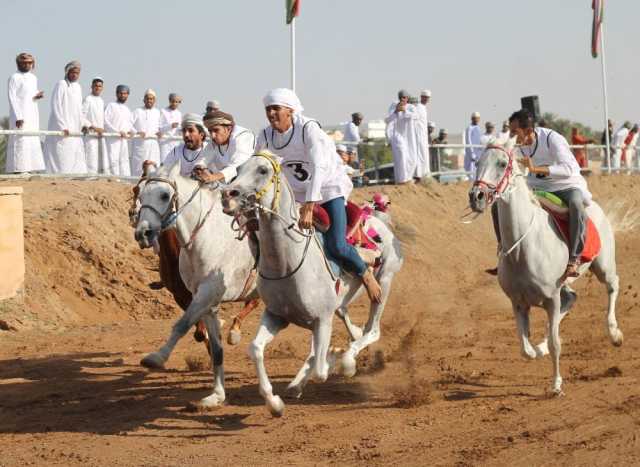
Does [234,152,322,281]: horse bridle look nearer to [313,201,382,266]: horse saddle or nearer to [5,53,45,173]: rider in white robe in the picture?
[313,201,382,266]: horse saddle

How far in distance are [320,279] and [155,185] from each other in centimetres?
184

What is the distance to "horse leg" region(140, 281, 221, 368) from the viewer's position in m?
9.41

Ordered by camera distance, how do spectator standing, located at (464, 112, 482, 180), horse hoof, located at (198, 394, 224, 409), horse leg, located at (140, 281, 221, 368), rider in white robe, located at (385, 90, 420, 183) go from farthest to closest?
spectator standing, located at (464, 112, 482, 180) < rider in white robe, located at (385, 90, 420, 183) < horse hoof, located at (198, 394, 224, 409) < horse leg, located at (140, 281, 221, 368)

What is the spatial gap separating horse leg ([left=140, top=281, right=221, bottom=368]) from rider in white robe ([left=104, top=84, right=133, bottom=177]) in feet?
32.4

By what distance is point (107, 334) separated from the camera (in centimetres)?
1523

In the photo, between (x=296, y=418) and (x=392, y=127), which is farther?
(x=392, y=127)

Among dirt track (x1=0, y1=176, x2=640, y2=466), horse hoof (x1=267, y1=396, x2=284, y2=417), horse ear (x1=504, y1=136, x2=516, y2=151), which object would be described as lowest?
dirt track (x1=0, y1=176, x2=640, y2=466)

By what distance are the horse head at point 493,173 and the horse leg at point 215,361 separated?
8.94 ft

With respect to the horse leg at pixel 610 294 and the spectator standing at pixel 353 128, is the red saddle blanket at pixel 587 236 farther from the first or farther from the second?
the spectator standing at pixel 353 128

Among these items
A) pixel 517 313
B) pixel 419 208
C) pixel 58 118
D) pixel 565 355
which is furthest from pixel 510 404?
pixel 419 208

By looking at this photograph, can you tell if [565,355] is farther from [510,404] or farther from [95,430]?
[95,430]

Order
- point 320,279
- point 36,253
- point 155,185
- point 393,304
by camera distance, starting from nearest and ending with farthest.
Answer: point 320,279
point 155,185
point 36,253
point 393,304

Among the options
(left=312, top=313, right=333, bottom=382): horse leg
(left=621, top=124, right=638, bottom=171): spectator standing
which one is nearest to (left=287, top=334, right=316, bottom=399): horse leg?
(left=312, top=313, right=333, bottom=382): horse leg

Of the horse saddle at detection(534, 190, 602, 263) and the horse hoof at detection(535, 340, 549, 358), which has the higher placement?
the horse saddle at detection(534, 190, 602, 263)
